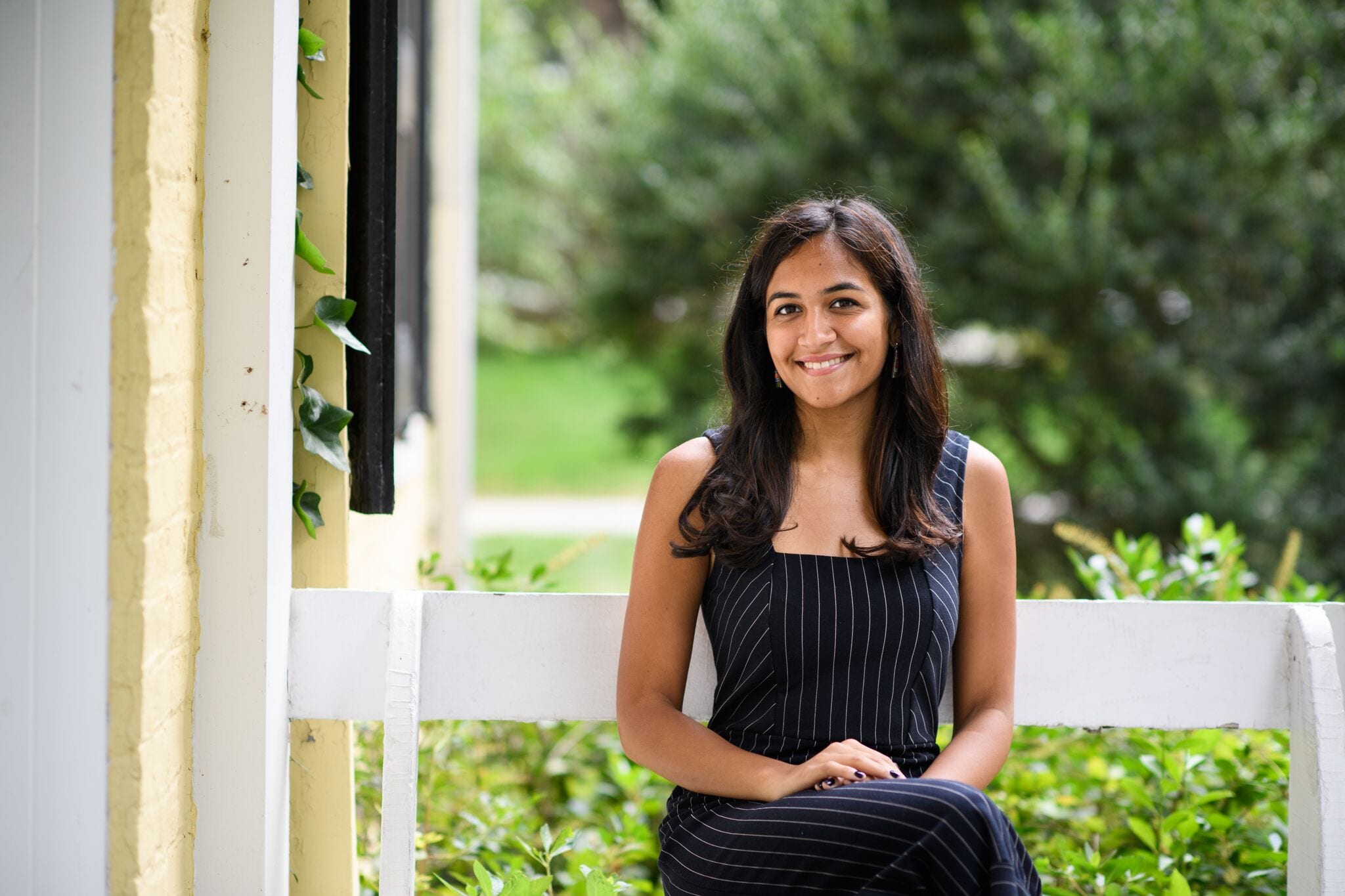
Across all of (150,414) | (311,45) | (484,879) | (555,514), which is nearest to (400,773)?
(484,879)

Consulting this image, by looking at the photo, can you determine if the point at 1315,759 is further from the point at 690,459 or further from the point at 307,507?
the point at 307,507

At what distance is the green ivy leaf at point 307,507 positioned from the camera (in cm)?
187

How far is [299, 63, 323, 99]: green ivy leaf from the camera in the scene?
187 centimetres

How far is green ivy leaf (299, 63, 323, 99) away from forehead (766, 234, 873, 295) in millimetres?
810

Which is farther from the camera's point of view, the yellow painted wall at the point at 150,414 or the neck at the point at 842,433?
the neck at the point at 842,433

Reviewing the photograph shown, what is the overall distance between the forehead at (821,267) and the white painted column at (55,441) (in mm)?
1039

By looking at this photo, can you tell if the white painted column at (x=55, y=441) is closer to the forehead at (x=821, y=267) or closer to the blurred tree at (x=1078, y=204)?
the forehead at (x=821, y=267)

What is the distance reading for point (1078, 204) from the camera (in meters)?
6.12

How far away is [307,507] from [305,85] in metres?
0.68

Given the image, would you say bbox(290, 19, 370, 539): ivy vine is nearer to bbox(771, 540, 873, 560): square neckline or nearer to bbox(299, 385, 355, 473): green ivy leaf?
bbox(299, 385, 355, 473): green ivy leaf

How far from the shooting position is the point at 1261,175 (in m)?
5.85

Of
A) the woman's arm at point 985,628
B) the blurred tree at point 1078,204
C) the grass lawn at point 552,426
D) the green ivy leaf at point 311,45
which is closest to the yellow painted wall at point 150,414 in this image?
the green ivy leaf at point 311,45

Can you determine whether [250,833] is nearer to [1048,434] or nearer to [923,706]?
[923,706]

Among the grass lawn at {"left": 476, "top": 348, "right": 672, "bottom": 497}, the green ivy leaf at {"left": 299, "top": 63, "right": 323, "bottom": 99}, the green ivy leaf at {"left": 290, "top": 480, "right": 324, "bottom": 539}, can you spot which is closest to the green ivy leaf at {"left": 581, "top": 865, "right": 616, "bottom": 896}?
the green ivy leaf at {"left": 290, "top": 480, "right": 324, "bottom": 539}
